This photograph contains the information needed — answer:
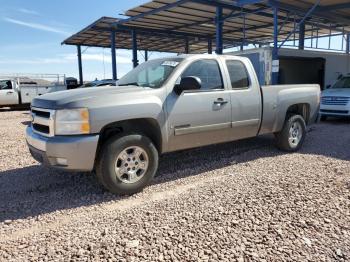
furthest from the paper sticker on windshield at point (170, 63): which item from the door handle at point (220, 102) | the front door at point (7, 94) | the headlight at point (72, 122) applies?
the front door at point (7, 94)

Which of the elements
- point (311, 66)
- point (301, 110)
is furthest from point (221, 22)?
point (301, 110)

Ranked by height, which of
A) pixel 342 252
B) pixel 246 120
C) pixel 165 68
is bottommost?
pixel 342 252

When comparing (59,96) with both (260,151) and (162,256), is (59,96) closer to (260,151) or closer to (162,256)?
(162,256)

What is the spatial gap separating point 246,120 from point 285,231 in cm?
262

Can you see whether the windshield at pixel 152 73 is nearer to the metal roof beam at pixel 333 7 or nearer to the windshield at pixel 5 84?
the metal roof beam at pixel 333 7

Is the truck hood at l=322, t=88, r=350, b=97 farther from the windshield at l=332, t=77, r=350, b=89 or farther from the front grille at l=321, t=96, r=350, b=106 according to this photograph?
the windshield at l=332, t=77, r=350, b=89

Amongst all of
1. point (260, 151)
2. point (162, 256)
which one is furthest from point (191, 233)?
point (260, 151)

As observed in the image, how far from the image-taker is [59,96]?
14.6 feet

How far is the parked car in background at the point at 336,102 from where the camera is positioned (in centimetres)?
1095

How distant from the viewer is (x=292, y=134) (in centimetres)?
680

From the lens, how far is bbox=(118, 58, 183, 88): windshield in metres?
4.98

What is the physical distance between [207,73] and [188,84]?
0.77 m

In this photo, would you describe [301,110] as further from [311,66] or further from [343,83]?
[311,66]

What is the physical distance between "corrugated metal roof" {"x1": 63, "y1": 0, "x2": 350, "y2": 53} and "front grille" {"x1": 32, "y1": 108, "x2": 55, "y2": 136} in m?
12.0
